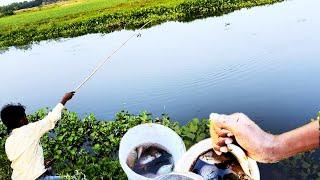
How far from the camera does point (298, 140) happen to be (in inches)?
54.5

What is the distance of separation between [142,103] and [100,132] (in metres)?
2.28

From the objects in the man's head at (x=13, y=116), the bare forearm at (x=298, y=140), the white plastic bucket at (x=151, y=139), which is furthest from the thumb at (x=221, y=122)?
the man's head at (x=13, y=116)

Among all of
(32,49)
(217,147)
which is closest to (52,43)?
(32,49)

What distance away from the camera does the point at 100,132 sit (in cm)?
909

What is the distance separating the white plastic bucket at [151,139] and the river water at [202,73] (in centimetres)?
357

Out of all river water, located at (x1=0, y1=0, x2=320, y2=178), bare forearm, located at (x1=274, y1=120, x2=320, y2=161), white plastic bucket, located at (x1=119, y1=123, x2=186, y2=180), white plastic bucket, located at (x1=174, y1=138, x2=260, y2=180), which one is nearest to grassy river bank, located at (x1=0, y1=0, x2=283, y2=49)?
river water, located at (x1=0, y1=0, x2=320, y2=178)

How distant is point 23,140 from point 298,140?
3.92m

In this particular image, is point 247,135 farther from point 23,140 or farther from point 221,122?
point 23,140

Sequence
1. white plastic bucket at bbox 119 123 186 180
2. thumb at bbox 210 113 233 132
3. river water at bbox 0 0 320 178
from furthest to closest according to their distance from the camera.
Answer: river water at bbox 0 0 320 178 → white plastic bucket at bbox 119 123 186 180 → thumb at bbox 210 113 233 132

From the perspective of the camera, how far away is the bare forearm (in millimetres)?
1343

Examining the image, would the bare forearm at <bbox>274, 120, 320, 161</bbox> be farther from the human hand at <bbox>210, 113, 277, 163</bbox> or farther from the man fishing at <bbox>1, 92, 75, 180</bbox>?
the man fishing at <bbox>1, 92, 75, 180</bbox>

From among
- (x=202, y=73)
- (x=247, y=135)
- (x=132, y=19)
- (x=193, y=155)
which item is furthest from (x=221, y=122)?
(x=132, y=19)

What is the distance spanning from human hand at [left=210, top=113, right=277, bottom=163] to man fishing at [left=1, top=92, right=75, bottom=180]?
328 cm

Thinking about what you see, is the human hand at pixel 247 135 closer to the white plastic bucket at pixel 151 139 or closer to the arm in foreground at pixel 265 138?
the arm in foreground at pixel 265 138
